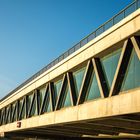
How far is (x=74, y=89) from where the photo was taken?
29734mm

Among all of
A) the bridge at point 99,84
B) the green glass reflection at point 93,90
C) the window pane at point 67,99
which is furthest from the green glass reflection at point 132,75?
the window pane at point 67,99

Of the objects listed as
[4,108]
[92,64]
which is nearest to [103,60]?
[92,64]

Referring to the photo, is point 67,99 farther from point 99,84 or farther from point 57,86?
point 99,84

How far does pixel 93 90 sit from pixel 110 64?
10.0 ft

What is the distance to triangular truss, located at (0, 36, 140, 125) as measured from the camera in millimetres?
21634

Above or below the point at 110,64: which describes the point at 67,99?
below

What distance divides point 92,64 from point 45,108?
13076 millimetres

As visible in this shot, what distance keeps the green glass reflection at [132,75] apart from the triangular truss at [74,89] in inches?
14.6

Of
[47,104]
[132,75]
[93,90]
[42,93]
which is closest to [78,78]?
Answer: [93,90]

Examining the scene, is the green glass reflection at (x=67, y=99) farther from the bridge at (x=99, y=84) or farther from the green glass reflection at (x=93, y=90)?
the green glass reflection at (x=93, y=90)

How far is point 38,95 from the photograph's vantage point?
4094 centimetres

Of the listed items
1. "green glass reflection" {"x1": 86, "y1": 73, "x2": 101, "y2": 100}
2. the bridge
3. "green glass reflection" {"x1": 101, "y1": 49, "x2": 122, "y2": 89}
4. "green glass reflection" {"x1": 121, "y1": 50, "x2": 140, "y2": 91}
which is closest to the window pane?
the bridge

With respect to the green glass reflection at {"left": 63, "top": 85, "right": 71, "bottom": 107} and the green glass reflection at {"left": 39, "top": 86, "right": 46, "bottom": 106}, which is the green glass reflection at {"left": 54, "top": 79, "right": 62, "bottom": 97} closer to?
the green glass reflection at {"left": 63, "top": 85, "right": 71, "bottom": 107}

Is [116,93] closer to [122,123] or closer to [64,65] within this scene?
[122,123]
